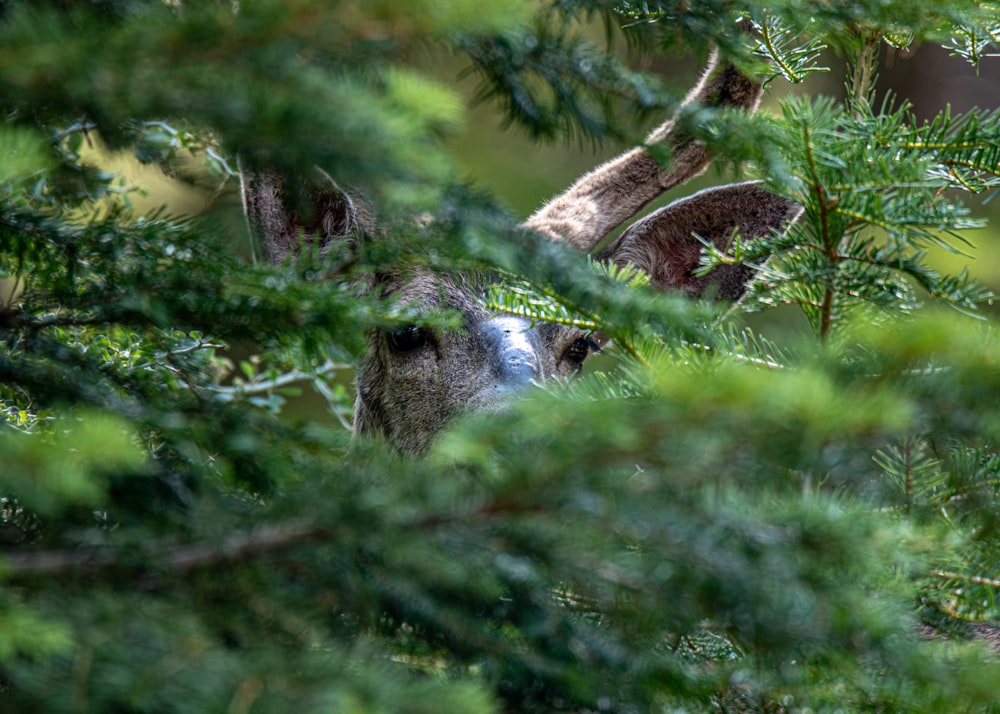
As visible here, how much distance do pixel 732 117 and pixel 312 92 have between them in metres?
0.87

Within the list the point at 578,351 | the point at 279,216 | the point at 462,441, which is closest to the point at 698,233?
the point at 578,351

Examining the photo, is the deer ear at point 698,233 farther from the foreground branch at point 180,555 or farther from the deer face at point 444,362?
the foreground branch at point 180,555

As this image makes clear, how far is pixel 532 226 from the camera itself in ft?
10.9

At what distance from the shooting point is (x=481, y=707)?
1078mm

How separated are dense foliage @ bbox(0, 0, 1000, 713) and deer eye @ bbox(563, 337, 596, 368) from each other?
190 centimetres

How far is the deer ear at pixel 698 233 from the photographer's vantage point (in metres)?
3.38

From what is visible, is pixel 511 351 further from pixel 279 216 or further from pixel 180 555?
pixel 180 555

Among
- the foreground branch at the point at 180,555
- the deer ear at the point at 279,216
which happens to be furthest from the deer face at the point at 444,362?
the foreground branch at the point at 180,555

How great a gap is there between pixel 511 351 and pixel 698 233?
34.1 inches

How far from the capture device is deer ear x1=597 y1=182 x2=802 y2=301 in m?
3.38

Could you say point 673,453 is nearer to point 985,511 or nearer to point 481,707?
point 481,707

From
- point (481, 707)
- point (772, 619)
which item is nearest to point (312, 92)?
point (481, 707)

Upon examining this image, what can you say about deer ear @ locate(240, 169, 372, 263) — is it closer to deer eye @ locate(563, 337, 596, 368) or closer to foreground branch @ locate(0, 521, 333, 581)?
deer eye @ locate(563, 337, 596, 368)

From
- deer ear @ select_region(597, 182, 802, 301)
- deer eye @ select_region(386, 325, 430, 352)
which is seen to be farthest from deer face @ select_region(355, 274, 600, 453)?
deer ear @ select_region(597, 182, 802, 301)
